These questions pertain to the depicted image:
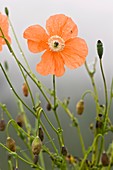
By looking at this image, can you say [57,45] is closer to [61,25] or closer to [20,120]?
[61,25]

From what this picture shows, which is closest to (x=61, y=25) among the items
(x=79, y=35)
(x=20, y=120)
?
(x=20, y=120)

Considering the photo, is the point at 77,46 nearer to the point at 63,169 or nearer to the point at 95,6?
the point at 63,169

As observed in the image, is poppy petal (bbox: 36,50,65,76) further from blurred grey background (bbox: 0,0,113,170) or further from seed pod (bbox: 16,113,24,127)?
blurred grey background (bbox: 0,0,113,170)

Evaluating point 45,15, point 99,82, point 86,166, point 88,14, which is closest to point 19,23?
point 45,15

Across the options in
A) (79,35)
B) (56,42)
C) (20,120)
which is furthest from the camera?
(79,35)

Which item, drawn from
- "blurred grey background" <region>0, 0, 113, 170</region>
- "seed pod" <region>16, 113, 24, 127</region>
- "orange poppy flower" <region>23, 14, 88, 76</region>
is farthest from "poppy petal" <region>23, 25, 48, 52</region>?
"blurred grey background" <region>0, 0, 113, 170</region>

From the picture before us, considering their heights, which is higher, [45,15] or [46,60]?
[45,15]

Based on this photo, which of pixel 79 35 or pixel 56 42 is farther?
pixel 79 35
